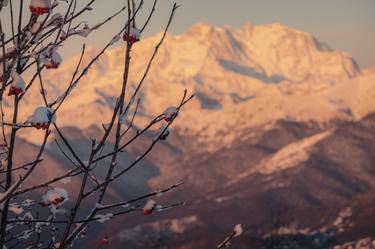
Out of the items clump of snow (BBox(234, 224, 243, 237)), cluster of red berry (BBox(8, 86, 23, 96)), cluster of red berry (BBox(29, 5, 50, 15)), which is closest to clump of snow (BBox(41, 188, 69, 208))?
cluster of red berry (BBox(8, 86, 23, 96))

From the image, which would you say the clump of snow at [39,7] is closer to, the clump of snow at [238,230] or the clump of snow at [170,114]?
the clump of snow at [170,114]

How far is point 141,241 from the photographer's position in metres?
199

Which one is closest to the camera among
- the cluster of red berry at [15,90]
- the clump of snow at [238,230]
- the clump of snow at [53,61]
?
the cluster of red berry at [15,90]

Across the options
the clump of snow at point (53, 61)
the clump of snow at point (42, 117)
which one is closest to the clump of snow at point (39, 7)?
the clump of snow at point (42, 117)

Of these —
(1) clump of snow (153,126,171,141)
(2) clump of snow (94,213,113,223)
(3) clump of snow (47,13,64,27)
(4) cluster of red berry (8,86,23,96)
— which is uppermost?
(3) clump of snow (47,13,64,27)

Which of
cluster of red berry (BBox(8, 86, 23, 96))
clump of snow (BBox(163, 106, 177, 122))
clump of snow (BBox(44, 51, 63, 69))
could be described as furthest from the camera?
clump of snow (BBox(44, 51, 63, 69))

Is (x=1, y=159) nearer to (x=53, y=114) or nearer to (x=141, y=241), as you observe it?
(x=53, y=114)

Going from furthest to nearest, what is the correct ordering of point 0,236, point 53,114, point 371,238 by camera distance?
point 371,238, point 0,236, point 53,114

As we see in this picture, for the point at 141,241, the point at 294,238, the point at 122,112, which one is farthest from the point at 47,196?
the point at 141,241

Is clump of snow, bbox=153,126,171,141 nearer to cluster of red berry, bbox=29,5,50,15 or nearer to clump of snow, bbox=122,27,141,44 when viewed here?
clump of snow, bbox=122,27,141,44

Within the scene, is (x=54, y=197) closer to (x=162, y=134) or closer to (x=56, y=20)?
(x=162, y=134)

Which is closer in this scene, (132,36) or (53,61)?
(132,36)

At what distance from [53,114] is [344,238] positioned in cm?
17148

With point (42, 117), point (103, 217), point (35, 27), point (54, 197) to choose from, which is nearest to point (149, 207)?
point (103, 217)
